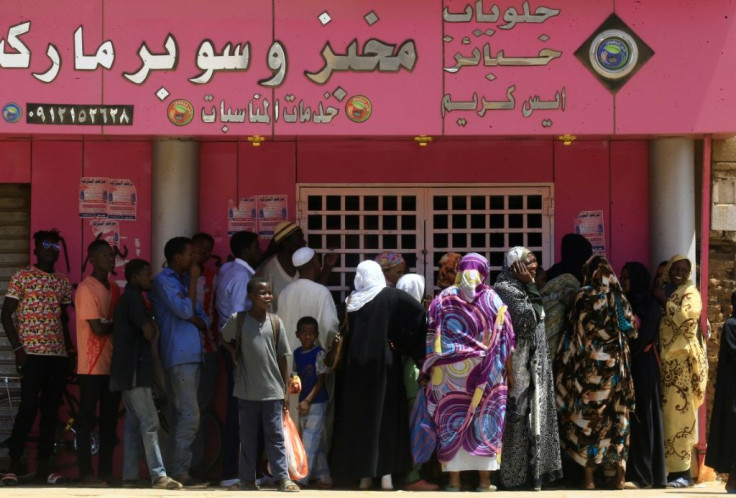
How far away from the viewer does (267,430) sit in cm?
912

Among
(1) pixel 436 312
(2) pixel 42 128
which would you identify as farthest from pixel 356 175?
(2) pixel 42 128

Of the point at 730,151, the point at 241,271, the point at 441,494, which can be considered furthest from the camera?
the point at 730,151

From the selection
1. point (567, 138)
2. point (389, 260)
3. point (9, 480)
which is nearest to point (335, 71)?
point (389, 260)

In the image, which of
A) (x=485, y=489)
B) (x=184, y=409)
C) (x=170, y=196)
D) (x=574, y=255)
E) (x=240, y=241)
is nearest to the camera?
(x=485, y=489)

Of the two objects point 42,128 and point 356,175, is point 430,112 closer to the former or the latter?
point 356,175

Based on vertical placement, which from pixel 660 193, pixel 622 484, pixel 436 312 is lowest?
pixel 622 484

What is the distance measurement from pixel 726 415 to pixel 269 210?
3996 millimetres

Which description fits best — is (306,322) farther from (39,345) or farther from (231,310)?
(39,345)

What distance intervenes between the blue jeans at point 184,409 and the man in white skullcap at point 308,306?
72 cm

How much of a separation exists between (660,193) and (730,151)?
757 millimetres

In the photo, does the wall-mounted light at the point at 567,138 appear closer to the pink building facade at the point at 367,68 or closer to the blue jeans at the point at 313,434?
the pink building facade at the point at 367,68

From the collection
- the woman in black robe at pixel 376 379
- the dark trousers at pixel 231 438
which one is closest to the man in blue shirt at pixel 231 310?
the dark trousers at pixel 231 438

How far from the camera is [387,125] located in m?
9.70

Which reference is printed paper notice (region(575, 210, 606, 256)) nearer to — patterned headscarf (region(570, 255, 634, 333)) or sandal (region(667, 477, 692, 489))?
patterned headscarf (region(570, 255, 634, 333))
